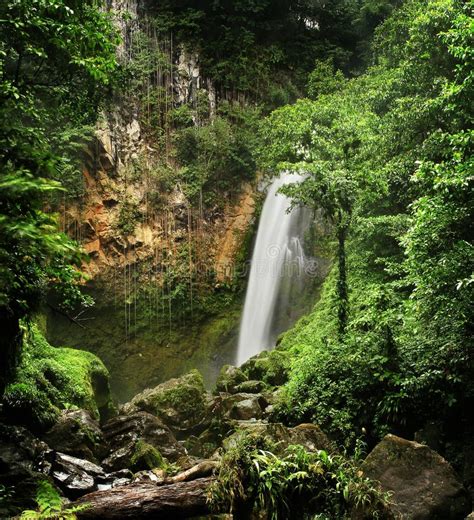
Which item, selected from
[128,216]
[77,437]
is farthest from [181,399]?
[128,216]

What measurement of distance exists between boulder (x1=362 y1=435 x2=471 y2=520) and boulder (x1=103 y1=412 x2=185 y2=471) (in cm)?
516

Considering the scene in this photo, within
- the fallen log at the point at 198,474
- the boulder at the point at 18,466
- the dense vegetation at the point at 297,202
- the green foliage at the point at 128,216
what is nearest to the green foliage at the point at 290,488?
the dense vegetation at the point at 297,202

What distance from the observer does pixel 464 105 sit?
28.5 ft

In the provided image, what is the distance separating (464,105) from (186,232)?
1692 centimetres

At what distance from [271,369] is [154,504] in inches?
376

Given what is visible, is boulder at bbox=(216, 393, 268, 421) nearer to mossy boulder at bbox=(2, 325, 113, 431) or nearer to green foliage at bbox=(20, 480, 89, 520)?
mossy boulder at bbox=(2, 325, 113, 431)

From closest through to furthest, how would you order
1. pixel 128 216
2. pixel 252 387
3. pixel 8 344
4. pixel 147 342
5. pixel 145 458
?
pixel 8 344, pixel 145 458, pixel 252 387, pixel 147 342, pixel 128 216

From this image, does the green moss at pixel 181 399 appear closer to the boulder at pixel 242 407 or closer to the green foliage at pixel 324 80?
the boulder at pixel 242 407

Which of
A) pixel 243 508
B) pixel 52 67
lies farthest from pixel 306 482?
Result: pixel 52 67

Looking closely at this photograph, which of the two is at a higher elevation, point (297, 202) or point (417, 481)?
point (297, 202)

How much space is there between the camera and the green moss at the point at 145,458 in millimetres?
9805

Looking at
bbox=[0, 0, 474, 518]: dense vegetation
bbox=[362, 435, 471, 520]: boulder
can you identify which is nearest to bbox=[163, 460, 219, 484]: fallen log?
bbox=[0, 0, 474, 518]: dense vegetation

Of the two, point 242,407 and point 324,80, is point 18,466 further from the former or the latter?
point 324,80

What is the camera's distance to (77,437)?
965 cm
